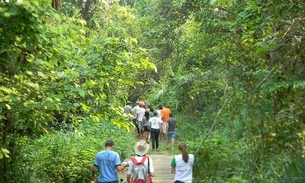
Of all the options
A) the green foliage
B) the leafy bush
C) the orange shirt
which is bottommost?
the green foliage

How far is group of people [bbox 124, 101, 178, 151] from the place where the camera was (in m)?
19.2

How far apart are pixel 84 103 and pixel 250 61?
302cm

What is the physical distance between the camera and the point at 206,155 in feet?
38.5

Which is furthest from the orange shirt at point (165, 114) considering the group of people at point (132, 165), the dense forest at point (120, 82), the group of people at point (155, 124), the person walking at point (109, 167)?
the person walking at point (109, 167)

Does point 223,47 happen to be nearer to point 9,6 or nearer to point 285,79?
point 285,79

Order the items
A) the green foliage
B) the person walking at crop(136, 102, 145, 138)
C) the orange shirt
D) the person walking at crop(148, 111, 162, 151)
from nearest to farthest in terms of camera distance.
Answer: the green foliage, the person walking at crop(148, 111, 162, 151), the orange shirt, the person walking at crop(136, 102, 145, 138)

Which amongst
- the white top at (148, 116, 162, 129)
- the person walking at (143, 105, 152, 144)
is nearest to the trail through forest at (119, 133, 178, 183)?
the person walking at (143, 105, 152, 144)

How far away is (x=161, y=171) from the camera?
14.2 metres

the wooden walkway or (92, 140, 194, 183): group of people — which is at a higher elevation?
the wooden walkway

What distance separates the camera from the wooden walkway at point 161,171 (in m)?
13.1

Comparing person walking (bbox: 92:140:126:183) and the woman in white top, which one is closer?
person walking (bbox: 92:140:126:183)

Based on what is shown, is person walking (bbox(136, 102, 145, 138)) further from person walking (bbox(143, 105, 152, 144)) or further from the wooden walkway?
the wooden walkway

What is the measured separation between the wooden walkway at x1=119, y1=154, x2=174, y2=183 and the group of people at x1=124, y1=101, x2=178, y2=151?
64.2 inches

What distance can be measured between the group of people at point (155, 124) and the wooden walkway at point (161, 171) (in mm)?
1630
